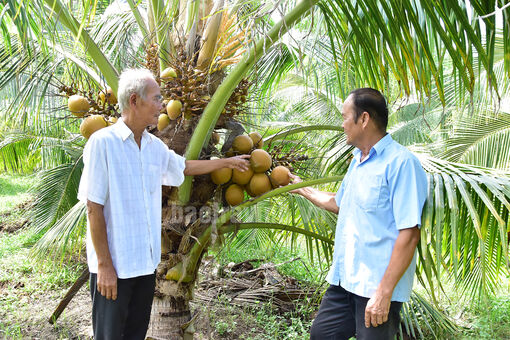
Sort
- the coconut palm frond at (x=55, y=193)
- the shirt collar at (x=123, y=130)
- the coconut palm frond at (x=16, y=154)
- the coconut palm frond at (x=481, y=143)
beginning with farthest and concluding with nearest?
the coconut palm frond at (x=16, y=154), the coconut palm frond at (x=55, y=193), the coconut palm frond at (x=481, y=143), the shirt collar at (x=123, y=130)

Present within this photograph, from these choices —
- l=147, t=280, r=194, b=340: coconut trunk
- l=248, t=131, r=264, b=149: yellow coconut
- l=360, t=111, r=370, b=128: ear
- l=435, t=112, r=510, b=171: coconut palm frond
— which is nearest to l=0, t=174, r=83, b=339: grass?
l=147, t=280, r=194, b=340: coconut trunk

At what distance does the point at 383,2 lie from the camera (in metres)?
2.07

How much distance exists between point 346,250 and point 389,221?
0.85 feet

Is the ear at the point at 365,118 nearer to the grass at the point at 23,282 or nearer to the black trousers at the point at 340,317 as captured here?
the black trousers at the point at 340,317

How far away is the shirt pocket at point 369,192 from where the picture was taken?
81.0 inches

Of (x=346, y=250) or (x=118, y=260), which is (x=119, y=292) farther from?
(x=346, y=250)

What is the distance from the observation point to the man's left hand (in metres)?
1.97

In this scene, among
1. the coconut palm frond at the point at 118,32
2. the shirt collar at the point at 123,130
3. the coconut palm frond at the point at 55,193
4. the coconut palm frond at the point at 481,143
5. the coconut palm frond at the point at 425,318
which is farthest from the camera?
the coconut palm frond at the point at 55,193

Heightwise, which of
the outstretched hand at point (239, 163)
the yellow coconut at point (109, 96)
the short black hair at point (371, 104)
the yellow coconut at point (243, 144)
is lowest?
the outstretched hand at point (239, 163)

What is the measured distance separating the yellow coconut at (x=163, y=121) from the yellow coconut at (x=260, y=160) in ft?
1.78

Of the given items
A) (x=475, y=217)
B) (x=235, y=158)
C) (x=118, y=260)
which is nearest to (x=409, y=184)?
(x=475, y=217)

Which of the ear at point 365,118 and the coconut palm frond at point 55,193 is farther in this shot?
the coconut palm frond at point 55,193

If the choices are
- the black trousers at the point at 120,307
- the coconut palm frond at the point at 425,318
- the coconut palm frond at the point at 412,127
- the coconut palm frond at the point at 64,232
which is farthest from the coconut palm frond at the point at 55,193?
the coconut palm frond at the point at 412,127

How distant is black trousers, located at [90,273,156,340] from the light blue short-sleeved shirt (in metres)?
0.95
